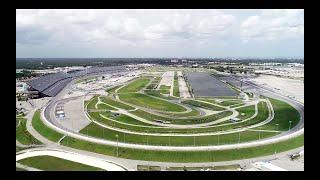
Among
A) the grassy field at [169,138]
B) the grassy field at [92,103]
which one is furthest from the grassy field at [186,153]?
the grassy field at [92,103]

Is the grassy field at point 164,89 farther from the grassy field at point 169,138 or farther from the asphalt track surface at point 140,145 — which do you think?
the asphalt track surface at point 140,145

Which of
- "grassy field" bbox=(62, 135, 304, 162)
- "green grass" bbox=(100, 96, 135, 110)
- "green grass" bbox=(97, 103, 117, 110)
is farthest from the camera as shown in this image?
"green grass" bbox=(100, 96, 135, 110)

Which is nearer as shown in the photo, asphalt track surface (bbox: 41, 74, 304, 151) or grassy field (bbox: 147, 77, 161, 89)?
asphalt track surface (bbox: 41, 74, 304, 151)

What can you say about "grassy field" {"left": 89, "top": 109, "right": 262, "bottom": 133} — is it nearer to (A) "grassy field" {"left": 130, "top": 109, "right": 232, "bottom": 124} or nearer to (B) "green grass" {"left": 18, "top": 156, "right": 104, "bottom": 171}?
(A) "grassy field" {"left": 130, "top": 109, "right": 232, "bottom": 124}

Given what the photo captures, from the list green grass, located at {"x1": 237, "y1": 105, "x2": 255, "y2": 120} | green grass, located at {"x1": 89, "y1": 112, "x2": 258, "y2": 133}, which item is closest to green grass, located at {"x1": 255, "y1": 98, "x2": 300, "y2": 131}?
green grass, located at {"x1": 237, "y1": 105, "x2": 255, "y2": 120}
